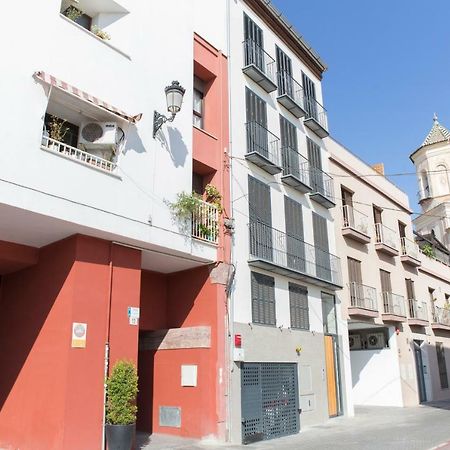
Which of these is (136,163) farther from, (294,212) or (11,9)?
(294,212)

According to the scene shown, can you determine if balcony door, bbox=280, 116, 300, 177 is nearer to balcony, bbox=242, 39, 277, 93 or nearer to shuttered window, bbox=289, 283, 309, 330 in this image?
balcony, bbox=242, 39, 277, 93

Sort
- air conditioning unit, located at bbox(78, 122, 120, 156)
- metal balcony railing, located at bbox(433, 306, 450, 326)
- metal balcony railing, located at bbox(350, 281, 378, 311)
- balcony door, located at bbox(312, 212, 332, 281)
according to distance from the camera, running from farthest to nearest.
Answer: metal balcony railing, located at bbox(433, 306, 450, 326) < metal balcony railing, located at bbox(350, 281, 378, 311) < balcony door, located at bbox(312, 212, 332, 281) < air conditioning unit, located at bbox(78, 122, 120, 156)

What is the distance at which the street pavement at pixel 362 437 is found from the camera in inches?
463

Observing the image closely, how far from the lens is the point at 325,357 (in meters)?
17.0

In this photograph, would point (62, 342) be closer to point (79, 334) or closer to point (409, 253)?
point (79, 334)

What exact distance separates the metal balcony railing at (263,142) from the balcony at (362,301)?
6757 mm

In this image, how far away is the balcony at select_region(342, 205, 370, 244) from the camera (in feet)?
66.9

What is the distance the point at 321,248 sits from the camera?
18.3m

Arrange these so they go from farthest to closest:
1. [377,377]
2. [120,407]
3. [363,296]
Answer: [377,377], [363,296], [120,407]

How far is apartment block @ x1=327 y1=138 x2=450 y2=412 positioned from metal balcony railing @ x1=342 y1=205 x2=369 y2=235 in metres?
0.04

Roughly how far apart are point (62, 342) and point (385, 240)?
17.8 metres

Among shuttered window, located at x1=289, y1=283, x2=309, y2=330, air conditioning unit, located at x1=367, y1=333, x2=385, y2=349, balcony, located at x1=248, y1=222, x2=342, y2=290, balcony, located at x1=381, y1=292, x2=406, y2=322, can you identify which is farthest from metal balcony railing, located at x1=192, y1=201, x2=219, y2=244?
air conditioning unit, located at x1=367, y1=333, x2=385, y2=349

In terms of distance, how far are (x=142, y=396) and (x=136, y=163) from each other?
6.49 metres

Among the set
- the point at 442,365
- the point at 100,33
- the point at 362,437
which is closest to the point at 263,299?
the point at 362,437
